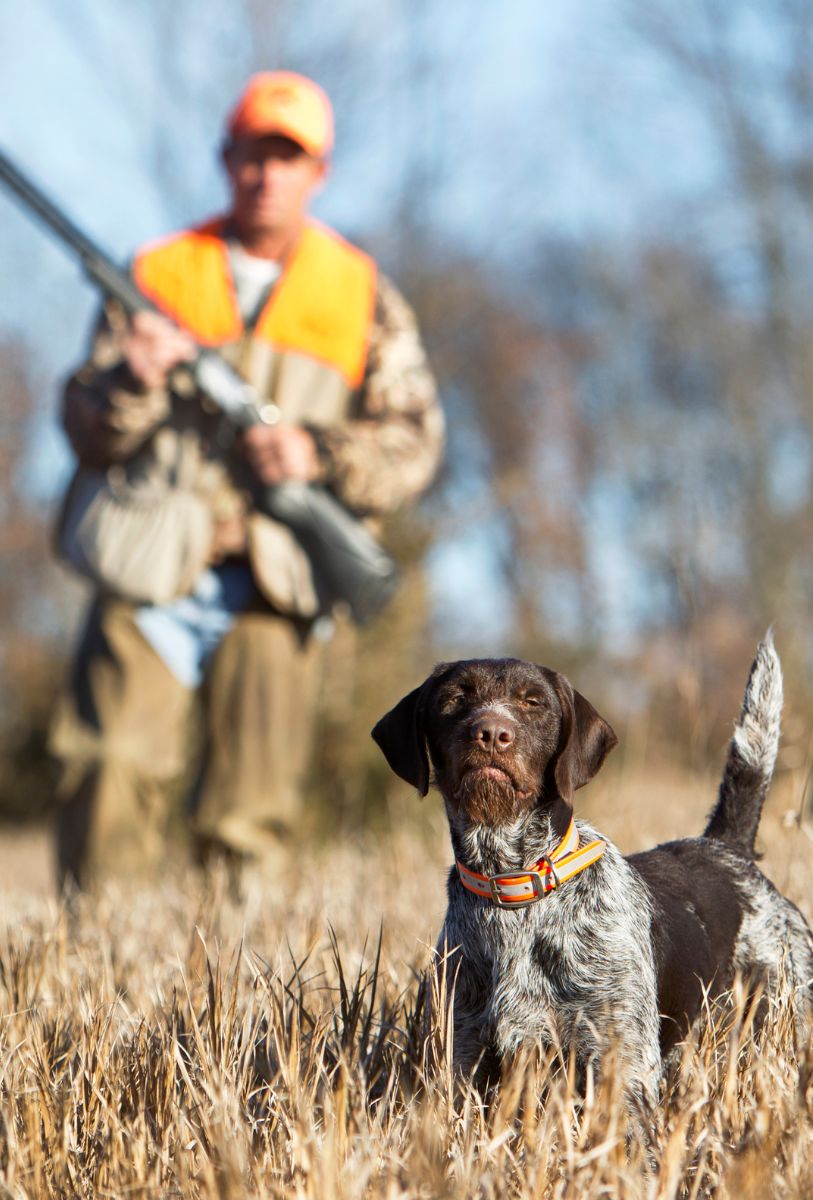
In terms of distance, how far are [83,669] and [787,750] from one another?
8.52 ft

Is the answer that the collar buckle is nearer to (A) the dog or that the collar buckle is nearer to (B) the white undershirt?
(A) the dog

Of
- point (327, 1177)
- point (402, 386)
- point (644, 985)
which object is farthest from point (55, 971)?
point (402, 386)

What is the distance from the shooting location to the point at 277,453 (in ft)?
17.1

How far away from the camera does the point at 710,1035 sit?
2.47 meters

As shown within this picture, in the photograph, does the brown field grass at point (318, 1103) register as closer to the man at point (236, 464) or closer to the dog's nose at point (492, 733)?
the dog's nose at point (492, 733)

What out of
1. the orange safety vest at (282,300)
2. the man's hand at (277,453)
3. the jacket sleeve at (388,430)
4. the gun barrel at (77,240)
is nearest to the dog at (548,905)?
the man's hand at (277,453)

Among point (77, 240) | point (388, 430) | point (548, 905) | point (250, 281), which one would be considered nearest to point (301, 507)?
point (388, 430)

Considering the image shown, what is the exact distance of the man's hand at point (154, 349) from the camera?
16.8 ft

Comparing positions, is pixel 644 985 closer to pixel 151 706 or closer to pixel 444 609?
pixel 151 706

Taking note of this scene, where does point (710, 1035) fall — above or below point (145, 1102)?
above

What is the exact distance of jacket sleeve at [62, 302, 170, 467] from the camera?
5.11 m

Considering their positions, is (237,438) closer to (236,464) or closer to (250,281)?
(236,464)

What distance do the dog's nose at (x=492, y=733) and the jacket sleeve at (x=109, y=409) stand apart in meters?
2.93

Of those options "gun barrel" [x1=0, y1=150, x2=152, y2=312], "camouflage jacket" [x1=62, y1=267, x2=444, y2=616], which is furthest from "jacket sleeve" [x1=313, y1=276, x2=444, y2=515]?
"gun barrel" [x1=0, y1=150, x2=152, y2=312]
